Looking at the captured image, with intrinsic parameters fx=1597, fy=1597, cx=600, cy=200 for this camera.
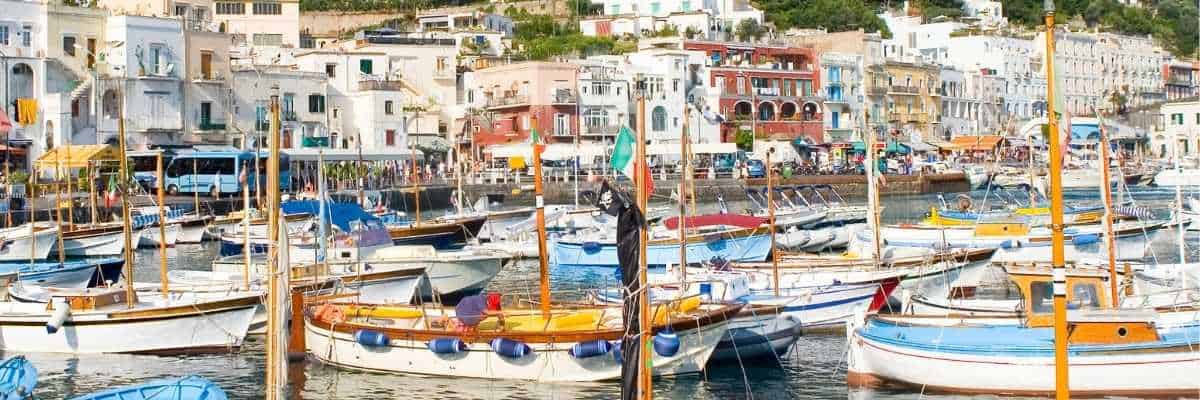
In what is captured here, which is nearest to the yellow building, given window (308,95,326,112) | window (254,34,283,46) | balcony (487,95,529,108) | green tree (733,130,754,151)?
green tree (733,130,754,151)

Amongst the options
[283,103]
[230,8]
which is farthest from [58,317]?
[230,8]

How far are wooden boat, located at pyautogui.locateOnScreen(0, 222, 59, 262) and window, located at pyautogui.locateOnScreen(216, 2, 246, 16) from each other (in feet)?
173

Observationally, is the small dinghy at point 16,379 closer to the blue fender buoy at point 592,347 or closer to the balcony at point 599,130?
the blue fender buoy at point 592,347

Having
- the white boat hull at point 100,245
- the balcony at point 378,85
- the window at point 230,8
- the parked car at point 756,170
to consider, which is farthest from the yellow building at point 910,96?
the white boat hull at point 100,245

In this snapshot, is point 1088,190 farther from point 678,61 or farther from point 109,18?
point 109,18

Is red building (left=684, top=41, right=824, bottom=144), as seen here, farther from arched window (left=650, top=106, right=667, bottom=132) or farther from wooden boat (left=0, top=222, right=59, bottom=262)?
wooden boat (left=0, top=222, right=59, bottom=262)

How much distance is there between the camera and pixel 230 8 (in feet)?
339

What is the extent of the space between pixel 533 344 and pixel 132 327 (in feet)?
27.8

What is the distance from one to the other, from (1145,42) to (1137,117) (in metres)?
13.2

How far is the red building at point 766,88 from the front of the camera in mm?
98500

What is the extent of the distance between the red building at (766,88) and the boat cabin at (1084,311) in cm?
6942

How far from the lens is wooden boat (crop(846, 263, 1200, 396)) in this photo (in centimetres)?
2378

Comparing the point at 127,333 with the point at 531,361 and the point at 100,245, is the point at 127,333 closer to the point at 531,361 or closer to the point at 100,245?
the point at 531,361

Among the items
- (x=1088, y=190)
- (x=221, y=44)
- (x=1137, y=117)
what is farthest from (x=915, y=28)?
(x=221, y=44)
